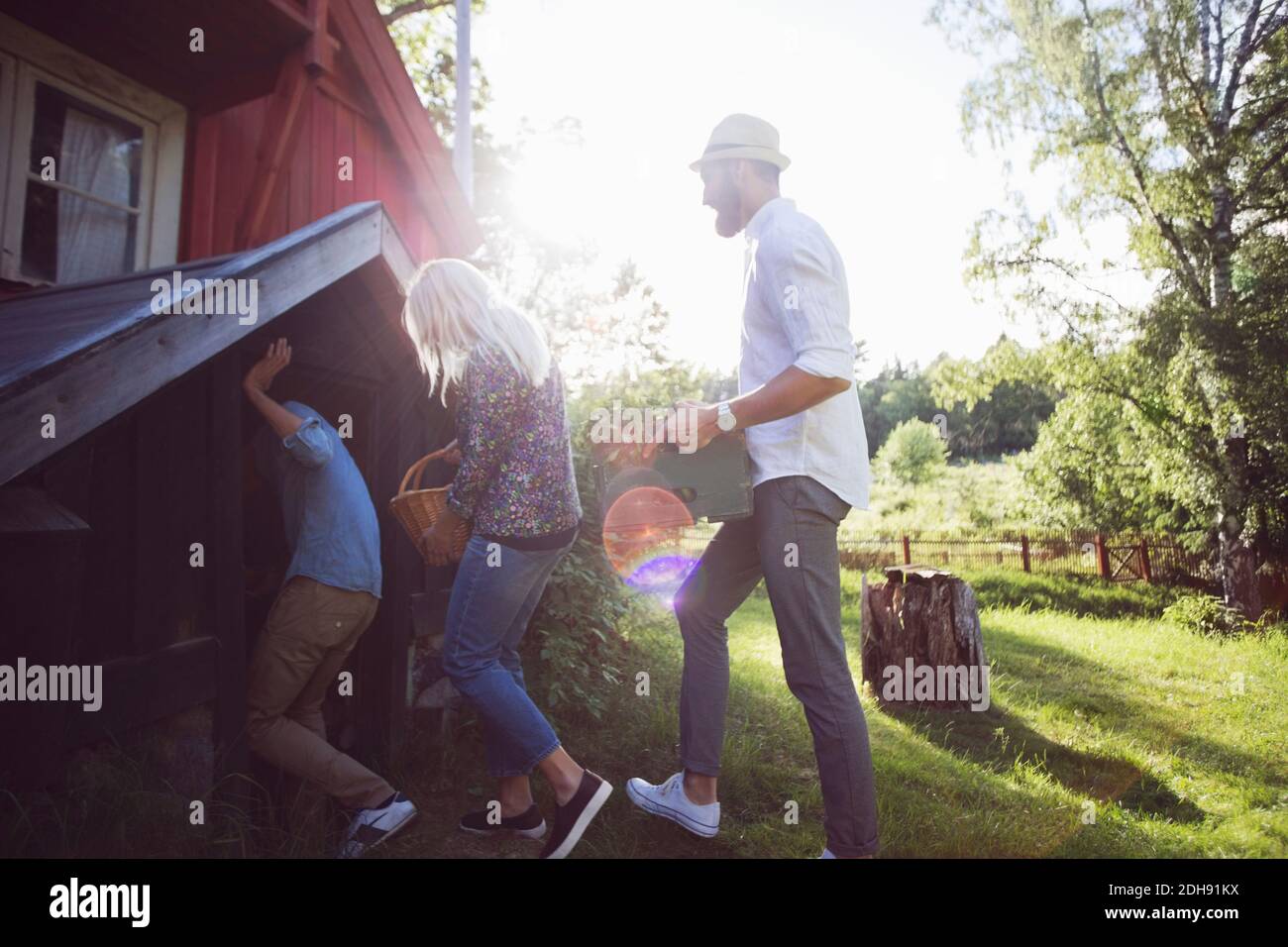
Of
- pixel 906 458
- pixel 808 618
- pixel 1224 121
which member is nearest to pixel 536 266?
pixel 906 458

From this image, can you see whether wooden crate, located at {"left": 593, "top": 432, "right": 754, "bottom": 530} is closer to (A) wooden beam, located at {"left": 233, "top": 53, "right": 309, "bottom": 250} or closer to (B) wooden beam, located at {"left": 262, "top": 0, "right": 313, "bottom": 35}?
(A) wooden beam, located at {"left": 233, "top": 53, "right": 309, "bottom": 250}

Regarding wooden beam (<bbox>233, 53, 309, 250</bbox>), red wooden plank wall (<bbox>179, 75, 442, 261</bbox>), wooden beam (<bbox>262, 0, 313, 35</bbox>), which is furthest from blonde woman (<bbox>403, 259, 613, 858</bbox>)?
wooden beam (<bbox>262, 0, 313, 35</bbox>)

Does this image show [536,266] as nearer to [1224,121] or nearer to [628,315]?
[628,315]

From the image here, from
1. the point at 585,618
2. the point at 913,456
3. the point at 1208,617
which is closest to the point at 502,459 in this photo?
the point at 585,618

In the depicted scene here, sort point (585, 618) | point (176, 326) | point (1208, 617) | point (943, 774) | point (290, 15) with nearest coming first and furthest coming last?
point (176, 326) → point (943, 774) → point (290, 15) → point (585, 618) → point (1208, 617)

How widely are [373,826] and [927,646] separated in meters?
4.00

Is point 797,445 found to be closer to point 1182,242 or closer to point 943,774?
point 943,774

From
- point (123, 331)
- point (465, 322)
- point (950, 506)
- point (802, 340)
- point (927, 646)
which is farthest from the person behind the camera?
point (950, 506)

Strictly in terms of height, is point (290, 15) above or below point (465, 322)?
above

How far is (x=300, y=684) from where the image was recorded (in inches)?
122

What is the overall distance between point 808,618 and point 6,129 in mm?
4655

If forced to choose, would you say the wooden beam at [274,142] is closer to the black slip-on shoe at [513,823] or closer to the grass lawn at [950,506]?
the black slip-on shoe at [513,823]

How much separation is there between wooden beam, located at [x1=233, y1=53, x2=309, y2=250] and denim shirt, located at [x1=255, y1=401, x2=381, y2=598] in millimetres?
2499
